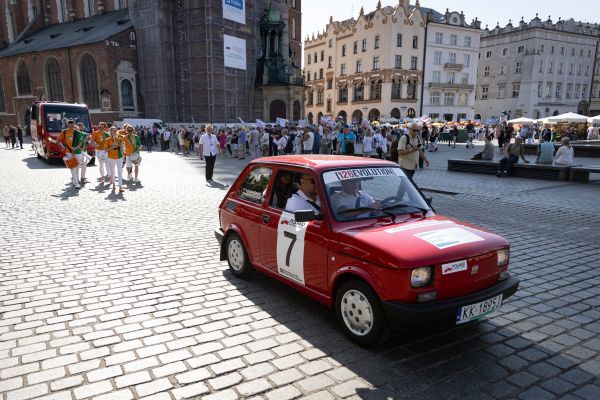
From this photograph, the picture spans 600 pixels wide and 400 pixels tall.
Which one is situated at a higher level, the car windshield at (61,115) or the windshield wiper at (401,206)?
the car windshield at (61,115)

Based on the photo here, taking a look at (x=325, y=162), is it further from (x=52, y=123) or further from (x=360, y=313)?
(x=52, y=123)

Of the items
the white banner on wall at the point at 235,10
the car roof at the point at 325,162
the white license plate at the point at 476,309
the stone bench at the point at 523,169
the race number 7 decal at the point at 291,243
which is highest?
the white banner on wall at the point at 235,10

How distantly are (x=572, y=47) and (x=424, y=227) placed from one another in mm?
90240

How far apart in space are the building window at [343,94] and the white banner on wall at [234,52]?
33.8 metres

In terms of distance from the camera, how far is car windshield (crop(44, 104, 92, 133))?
791 inches

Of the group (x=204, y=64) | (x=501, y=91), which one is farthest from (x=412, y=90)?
(x=204, y=64)

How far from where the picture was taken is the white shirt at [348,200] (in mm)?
4285

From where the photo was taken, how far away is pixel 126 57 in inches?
1687

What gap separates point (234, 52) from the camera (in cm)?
4128

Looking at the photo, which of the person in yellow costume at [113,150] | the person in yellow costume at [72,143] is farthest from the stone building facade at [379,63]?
the person in yellow costume at [72,143]

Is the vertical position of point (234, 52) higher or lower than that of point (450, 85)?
higher

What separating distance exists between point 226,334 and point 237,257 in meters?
1.60

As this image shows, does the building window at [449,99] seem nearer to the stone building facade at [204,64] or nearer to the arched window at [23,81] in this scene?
the stone building facade at [204,64]

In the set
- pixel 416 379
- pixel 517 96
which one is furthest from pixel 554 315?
pixel 517 96
